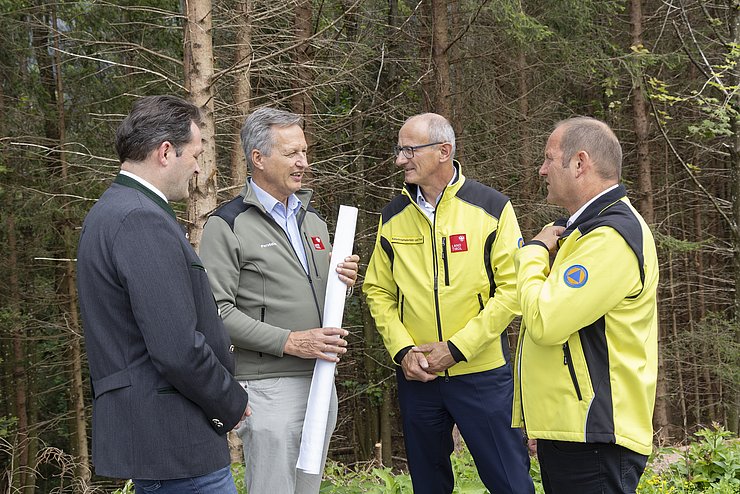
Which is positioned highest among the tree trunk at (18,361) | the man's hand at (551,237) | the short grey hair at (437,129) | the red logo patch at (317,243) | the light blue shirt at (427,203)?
the short grey hair at (437,129)

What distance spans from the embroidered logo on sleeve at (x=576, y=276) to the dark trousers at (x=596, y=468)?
1.94ft

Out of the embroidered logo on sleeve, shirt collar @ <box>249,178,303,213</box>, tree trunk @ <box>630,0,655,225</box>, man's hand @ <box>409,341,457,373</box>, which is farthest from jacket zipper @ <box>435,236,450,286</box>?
tree trunk @ <box>630,0,655,225</box>

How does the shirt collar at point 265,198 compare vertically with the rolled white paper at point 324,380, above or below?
above

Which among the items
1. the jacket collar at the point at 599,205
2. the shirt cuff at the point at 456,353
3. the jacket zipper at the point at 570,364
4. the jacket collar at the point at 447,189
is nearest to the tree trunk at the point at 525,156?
the jacket collar at the point at 447,189

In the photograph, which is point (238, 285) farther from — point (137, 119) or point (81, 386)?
point (81, 386)

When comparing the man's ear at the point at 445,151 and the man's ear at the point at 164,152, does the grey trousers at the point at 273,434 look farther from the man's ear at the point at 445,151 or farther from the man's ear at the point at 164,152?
the man's ear at the point at 445,151

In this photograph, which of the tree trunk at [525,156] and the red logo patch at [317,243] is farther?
the tree trunk at [525,156]

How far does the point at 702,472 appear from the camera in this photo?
4.85m

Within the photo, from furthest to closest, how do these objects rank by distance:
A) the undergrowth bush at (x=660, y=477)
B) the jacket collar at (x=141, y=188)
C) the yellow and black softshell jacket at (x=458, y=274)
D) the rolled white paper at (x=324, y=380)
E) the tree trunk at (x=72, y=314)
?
the tree trunk at (x=72, y=314)
the undergrowth bush at (x=660, y=477)
the yellow and black softshell jacket at (x=458, y=274)
the rolled white paper at (x=324, y=380)
the jacket collar at (x=141, y=188)

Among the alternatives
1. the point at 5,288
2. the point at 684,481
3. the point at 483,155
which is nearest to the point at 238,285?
the point at 684,481

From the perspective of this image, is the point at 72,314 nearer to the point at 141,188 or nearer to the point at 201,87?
the point at 201,87

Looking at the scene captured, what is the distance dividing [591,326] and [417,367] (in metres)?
1.11

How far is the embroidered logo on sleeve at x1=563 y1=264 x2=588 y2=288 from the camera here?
8.39 feet

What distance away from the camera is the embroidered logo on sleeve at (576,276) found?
2559 millimetres
